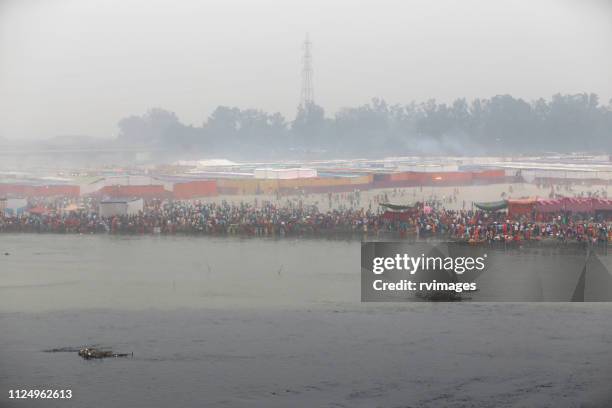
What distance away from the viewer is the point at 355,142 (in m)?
40.6

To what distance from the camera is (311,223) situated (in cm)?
1902

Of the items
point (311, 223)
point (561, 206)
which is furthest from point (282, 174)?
point (561, 206)

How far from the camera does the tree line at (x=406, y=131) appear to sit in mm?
36219

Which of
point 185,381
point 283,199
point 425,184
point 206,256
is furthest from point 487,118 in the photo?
point 185,381

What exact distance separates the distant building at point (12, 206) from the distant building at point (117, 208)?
7.33 feet

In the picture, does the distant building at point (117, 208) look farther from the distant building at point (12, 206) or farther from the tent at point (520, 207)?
the tent at point (520, 207)

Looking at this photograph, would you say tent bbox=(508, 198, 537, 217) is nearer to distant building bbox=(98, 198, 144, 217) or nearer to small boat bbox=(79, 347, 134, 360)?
distant building bbox=(98, 198, 144, 217)

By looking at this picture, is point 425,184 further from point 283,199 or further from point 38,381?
point 38,381

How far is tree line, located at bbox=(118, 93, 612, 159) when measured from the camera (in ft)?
119

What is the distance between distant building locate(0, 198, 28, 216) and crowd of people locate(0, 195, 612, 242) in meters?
0.62

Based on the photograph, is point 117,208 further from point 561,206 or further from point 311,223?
point 561,206

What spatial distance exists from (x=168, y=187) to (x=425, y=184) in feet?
24.4

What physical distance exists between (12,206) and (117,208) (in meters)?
3.16

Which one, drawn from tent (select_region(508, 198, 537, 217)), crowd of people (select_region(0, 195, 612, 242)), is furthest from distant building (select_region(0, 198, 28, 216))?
tent (select_region(508, 198, 537, 217))
